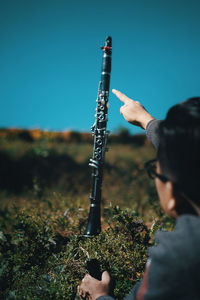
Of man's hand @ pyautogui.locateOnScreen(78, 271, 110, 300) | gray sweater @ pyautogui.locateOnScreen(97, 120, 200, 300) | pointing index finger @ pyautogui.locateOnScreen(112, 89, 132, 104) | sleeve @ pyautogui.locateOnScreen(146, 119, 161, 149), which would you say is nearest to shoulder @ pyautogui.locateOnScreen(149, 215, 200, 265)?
gray sweater @ pyautogui.locateOnScreen(97, 120, 200, 300)

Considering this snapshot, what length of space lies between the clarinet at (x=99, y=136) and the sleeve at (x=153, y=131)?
634 millimetres

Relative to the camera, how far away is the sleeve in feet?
5.15

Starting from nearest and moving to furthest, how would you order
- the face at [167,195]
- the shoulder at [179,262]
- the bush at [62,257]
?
the shoulder at [179,262], the face at [167,195], the bush at [62,257]

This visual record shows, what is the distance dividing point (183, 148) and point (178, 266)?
1.68ft

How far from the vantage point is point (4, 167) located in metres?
7.68

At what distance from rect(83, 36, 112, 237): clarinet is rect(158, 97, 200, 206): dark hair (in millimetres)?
1125

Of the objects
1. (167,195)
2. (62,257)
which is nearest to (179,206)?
(167,195)

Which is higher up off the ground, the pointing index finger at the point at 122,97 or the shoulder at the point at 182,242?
the pointing index finger at the point at 122,97

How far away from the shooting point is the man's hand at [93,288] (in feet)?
5.24

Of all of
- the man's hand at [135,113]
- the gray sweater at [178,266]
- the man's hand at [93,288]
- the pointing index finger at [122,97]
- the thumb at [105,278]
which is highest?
the pointing index finger at [122,97]

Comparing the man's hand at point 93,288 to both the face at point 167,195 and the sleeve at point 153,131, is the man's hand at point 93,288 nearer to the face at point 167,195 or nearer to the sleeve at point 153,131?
the face at point 167,195

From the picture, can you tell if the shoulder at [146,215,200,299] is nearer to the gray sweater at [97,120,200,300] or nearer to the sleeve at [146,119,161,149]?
the gray sweater at [97,120,200,300]

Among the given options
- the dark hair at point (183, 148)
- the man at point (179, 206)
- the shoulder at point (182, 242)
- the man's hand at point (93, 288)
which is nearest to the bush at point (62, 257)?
the man's hand at point (93, 288)

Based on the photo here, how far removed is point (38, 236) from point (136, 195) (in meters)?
3.66
